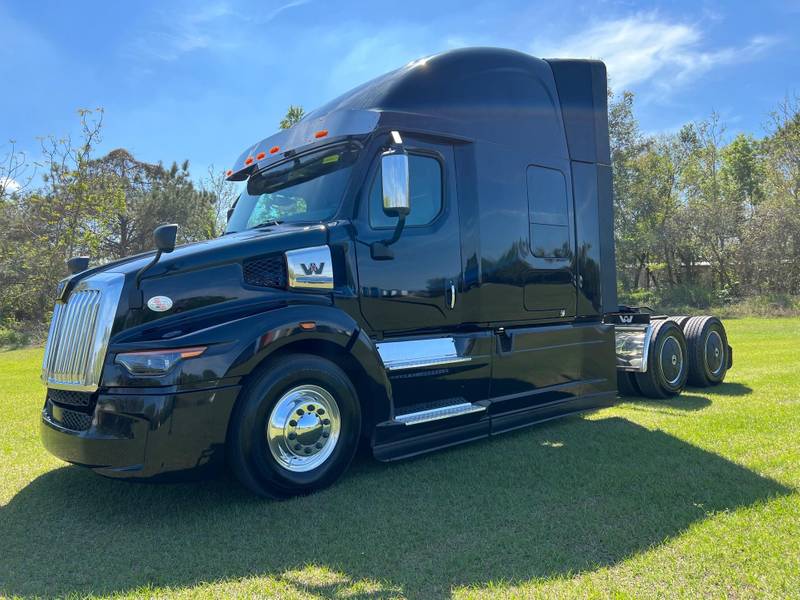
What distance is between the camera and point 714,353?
8.17 metres

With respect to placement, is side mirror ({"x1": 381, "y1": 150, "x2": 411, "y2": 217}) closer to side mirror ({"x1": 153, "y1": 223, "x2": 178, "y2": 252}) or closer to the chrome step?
side mirror ({"x1": 153, "y1": 223, "x2": 178, "y2": 252})

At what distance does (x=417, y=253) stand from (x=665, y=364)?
14.3 feet

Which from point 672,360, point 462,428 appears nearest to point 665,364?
point 672,360

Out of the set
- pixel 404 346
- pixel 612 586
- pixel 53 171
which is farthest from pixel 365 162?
pixel 53 171

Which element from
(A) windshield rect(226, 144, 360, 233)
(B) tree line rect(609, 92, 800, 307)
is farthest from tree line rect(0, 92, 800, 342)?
(A) windshield rect(226, 144, 360, 233)

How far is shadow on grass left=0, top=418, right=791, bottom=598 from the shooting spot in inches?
114

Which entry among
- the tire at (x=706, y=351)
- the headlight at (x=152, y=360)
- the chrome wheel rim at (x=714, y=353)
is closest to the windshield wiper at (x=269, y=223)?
the headlight at (x=152, y=360)

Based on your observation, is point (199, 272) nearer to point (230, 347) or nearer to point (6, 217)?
point (230, 347)

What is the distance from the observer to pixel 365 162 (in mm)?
4484

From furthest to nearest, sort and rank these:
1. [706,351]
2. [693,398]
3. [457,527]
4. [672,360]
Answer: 1. [706,351]
2. [672,360]
3. [693,398]
4. [457,527]

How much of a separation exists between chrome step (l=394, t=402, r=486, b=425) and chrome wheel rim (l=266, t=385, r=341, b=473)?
1.85 ft

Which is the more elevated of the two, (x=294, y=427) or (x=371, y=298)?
(x=371, y=298)

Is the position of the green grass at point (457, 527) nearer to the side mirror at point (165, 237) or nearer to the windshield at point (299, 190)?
the side mirror at point (165, 237)

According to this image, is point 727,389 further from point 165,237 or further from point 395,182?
point 165,237
